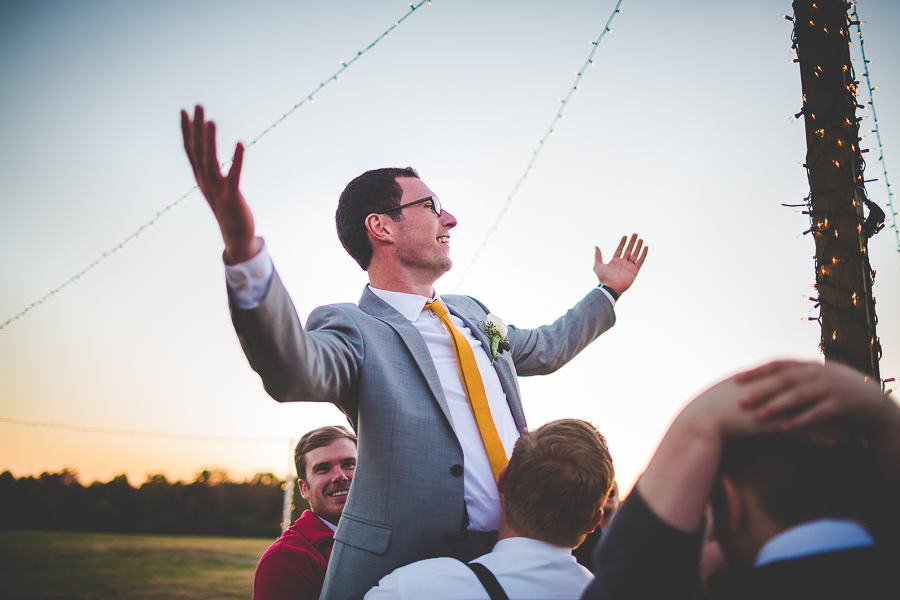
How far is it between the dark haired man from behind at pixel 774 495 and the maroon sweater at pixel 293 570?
2196 millimetres

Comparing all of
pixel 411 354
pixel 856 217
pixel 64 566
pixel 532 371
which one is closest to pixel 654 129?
pixel 856 217

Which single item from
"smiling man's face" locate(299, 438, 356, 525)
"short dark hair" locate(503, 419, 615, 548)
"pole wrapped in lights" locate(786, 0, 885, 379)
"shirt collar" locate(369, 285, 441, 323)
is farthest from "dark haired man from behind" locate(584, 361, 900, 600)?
"smiling man's face" locate(299, 438, 356, 525)

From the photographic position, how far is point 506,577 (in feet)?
4.65

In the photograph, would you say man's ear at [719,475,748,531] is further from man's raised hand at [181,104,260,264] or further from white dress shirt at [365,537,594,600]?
man's raised hand at [181,104,260,264]

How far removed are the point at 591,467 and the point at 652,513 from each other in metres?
0.64

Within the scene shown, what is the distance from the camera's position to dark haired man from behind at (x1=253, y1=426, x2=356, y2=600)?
2.62 m

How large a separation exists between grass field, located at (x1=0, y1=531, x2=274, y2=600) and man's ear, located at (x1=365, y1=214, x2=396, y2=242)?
15.7m

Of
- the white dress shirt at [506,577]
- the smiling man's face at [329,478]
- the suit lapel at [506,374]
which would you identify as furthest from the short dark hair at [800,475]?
the smiling man's face at [329,478]

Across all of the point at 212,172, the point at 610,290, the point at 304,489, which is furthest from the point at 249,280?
the point at 304,489

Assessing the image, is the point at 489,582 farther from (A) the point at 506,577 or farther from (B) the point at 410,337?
(B) the point at 410,337

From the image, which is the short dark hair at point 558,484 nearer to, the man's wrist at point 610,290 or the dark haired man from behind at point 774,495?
the dark haired man from behind at point 774,495

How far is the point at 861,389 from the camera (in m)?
0.80

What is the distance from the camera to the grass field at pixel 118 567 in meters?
14.6

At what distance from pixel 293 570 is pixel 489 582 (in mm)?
1629
